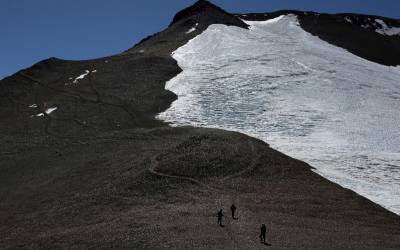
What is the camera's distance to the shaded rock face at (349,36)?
10681 centimetres

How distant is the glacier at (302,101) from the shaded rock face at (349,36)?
552 cm

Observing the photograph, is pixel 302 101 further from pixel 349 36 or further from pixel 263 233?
pixel 349 36

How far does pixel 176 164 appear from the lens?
45781 mm

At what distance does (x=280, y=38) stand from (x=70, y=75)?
41367 millimetres

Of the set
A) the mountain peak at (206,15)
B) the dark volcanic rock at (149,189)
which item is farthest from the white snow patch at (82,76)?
the mountain peak at (206,15)

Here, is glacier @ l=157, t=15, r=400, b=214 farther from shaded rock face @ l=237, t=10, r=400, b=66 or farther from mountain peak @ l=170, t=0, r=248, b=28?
mountain peak @ l=170, t=0, r=248, b=28

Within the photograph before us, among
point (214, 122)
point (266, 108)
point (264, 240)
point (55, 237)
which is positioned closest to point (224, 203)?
point (264, 240)

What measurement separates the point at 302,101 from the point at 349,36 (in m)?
50.2

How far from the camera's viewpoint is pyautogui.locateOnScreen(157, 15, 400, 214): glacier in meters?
50.7

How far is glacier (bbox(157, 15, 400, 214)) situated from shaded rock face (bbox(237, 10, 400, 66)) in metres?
5.52

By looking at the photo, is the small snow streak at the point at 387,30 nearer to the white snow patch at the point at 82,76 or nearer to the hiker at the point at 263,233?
the white snow patch at the point at 82,76

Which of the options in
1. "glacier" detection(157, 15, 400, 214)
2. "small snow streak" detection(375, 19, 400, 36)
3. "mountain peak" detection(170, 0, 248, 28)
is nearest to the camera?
"glacier" detection(157, 15, 400, 214)

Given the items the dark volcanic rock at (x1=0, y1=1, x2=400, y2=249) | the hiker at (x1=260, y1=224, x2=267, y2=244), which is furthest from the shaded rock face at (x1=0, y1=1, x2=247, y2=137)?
the hiker at (x1=260, y1=224, x2=267, y2=244)

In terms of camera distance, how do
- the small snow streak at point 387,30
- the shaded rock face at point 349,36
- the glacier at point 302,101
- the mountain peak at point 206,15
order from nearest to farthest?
1. the glacier at point 302,101
2. the shaded rock face at point 349,36
3. the mountain peak at point 206,15
4. the small snow streak at point 387,30
